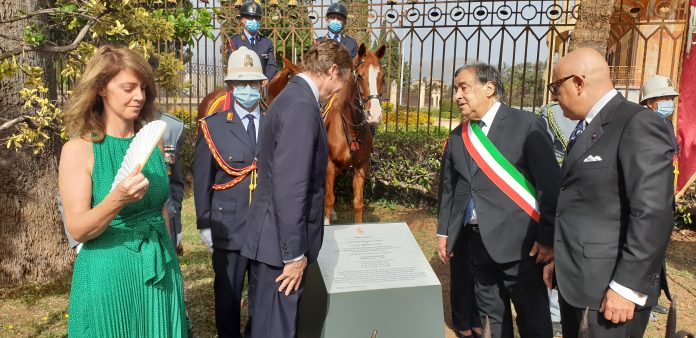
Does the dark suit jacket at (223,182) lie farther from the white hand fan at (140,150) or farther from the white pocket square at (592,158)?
the white pocket square at (592,158)

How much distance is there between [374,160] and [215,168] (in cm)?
495

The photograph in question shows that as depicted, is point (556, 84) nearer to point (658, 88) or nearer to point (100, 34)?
point (100, 34)

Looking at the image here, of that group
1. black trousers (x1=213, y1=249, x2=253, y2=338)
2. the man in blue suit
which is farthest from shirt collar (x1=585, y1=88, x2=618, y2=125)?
black trousers (x1=213, y1=249, x2=253, y2=338)

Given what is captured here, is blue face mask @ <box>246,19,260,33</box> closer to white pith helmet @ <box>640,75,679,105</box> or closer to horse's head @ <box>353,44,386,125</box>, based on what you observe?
horse's head @ <box>353,44,386,125</box>

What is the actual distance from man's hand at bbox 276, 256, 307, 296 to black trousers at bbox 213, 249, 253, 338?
880mm

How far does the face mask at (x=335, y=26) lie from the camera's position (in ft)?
22.7

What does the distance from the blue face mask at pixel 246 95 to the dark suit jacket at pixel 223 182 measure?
0.15 m

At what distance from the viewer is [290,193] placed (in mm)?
2229

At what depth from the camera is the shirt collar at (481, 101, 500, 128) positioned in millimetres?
2885

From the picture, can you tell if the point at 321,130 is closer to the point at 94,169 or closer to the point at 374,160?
the point at 94,169

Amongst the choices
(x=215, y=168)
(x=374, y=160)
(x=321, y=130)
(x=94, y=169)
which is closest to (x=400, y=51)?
(x=374, y=160)

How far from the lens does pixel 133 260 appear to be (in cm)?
197

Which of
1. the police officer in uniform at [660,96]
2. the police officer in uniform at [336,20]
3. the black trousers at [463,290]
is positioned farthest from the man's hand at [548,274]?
the police officer in uniform at [336,20]

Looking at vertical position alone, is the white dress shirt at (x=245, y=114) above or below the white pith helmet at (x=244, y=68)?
below
